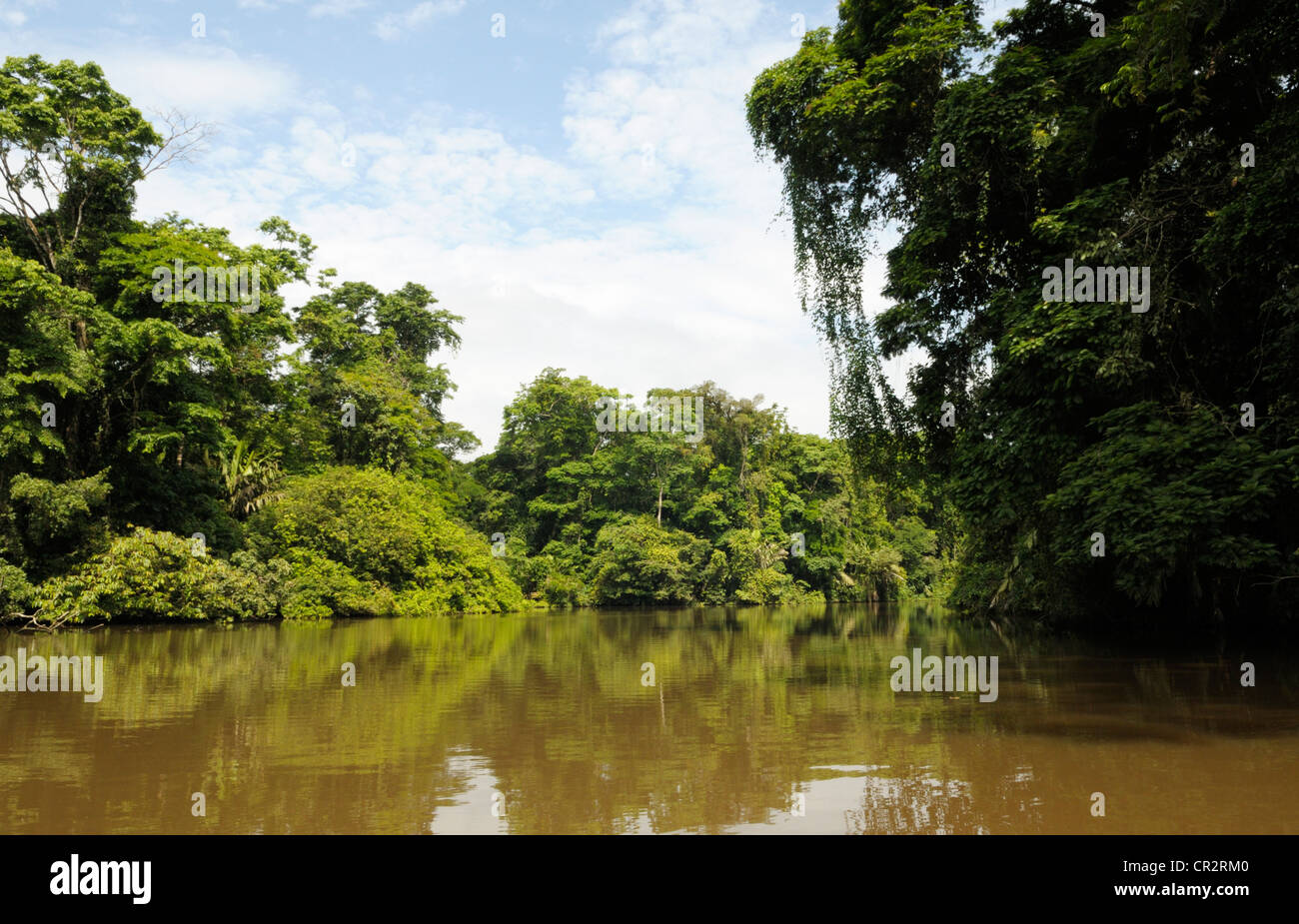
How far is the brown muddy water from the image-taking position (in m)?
4.45

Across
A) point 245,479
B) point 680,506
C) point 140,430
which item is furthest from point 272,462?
point 680,506

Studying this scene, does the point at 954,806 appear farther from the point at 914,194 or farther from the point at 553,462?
the point at 553,462

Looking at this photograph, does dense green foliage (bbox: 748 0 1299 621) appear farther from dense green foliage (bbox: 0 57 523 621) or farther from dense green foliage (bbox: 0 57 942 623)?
dense green foliage (bbox: 0 57 523 621)

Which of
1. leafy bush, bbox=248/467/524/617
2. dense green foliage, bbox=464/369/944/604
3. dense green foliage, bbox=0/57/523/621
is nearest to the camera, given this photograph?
dense green foliage, bbox=0/57/523/621

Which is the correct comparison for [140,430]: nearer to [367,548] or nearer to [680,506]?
[367,548]

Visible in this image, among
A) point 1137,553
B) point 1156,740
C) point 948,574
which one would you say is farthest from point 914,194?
point 948,574

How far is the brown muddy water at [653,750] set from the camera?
4453 millimetres

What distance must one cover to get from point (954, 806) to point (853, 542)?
167 ft

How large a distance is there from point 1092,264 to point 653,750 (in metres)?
9.65

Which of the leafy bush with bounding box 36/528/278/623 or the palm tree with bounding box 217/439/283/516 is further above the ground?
the palm tree with bounding box 217/439/283/516

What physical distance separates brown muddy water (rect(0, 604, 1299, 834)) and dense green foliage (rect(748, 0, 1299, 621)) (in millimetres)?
2127

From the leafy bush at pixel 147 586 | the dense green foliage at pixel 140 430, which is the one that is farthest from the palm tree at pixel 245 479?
the leafy bush at pixel 147 586

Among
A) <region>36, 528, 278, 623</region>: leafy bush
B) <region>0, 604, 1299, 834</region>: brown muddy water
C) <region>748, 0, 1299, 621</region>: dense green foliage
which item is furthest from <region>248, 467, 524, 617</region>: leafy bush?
<region>748, 0, 1299, 621</region>: dense green foliage
